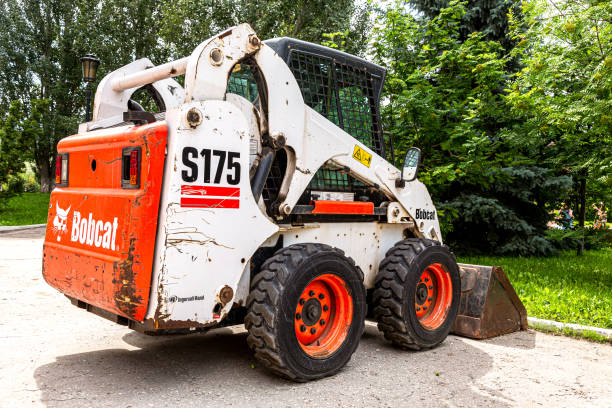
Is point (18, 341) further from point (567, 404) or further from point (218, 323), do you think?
point (567, 404)

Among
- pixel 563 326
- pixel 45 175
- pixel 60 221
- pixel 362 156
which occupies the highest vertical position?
pixel 362 156

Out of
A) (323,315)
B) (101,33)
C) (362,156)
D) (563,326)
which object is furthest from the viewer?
(101,33)

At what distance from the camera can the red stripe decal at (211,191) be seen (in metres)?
3.48

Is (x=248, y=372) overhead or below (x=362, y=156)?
below

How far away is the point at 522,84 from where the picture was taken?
9.34m

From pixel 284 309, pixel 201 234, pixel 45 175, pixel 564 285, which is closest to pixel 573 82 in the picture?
pixel 564 285

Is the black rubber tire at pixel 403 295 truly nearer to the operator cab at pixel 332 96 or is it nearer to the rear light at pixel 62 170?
the operator cab at pixel 332 96

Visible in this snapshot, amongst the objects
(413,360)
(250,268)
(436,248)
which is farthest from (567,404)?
(250,268)

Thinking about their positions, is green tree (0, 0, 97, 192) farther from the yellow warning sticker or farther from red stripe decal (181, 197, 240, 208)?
red stripe decal (181, 197, 240, 208)

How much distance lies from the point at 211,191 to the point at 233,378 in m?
1.49

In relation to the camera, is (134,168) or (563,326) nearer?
(134,168)

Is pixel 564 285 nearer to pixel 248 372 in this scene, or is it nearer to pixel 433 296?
pixel 433 296

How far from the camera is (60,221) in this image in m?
4.39

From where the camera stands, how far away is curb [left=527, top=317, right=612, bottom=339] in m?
5.77
